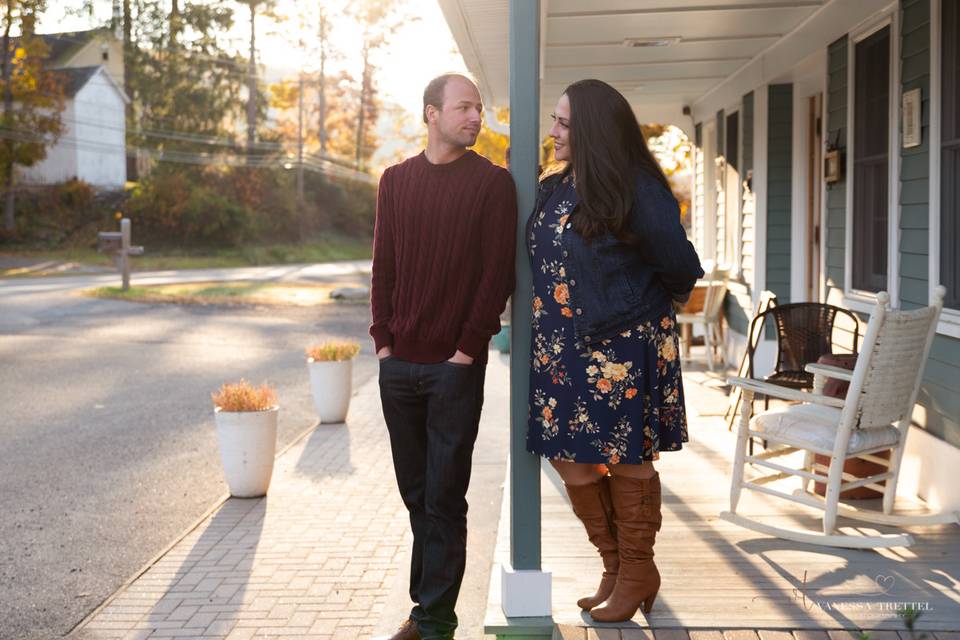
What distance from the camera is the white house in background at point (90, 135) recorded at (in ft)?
135

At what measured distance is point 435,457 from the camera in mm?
3617

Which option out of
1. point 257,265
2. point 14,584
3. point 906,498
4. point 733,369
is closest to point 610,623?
point 906,498

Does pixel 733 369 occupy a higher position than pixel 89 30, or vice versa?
pixel 89 30

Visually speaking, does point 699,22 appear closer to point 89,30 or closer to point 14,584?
point 14,584

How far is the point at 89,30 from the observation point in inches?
1813

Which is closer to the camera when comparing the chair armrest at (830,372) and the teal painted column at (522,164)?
the teal painted column at (522,164)

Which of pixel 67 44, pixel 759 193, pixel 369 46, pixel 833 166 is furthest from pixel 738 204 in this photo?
pixel 67 44

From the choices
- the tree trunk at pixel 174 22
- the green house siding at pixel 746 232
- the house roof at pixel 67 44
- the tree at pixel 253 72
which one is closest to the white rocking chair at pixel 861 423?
the green house siding at pixel 746 232

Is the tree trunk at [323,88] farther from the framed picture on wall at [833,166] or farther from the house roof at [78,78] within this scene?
the framed picture on wall at [833,166]

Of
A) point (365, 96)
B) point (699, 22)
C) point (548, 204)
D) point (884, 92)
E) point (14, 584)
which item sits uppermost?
point (365, 96)

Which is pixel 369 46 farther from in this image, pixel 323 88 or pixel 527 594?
pixel 527 594

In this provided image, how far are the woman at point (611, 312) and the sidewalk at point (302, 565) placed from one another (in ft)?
3.39

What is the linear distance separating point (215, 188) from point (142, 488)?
116ft

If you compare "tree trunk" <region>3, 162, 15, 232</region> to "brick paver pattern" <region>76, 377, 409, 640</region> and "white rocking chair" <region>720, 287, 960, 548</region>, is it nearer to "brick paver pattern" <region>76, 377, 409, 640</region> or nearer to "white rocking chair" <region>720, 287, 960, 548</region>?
"brick paver pattern" <region>76, 377, 409, 640</region>
